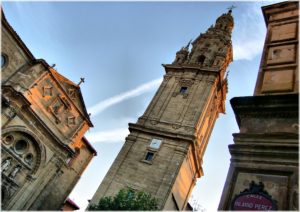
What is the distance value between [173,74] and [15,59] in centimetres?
1503

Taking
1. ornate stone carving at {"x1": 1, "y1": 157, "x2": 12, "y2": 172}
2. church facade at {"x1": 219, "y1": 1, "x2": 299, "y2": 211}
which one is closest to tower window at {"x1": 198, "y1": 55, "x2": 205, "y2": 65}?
ornate stone carving at {"x1": 1, "y1": 157, "x2": 12, "y2": 172}

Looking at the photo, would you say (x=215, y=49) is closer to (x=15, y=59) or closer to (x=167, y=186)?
(x=167, y=186)

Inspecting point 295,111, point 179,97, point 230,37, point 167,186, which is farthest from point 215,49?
point 295,111

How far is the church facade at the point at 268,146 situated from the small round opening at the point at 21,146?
20.2 metres

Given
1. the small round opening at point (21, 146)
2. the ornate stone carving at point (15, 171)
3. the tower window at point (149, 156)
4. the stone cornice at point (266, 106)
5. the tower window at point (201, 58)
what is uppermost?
the tower window at point (201, 58)

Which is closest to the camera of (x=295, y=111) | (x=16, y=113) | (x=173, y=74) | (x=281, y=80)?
(x=295, y=111)

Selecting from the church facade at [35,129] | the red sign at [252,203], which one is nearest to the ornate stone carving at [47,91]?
the church facade at [35,129]

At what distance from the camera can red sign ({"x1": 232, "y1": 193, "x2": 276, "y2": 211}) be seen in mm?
5588

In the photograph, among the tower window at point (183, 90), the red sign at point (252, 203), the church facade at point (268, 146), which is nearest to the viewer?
the red sign at point (252, 203)

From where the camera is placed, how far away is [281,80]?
26.1 ft

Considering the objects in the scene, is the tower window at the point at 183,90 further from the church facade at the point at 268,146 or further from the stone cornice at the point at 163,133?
the church facade at the point at 268,146

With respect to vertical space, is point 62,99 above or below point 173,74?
below

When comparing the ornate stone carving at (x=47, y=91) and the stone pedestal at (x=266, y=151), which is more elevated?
the ornate stone carving at (x=47, y=91)

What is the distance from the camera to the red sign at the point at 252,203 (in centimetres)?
559
